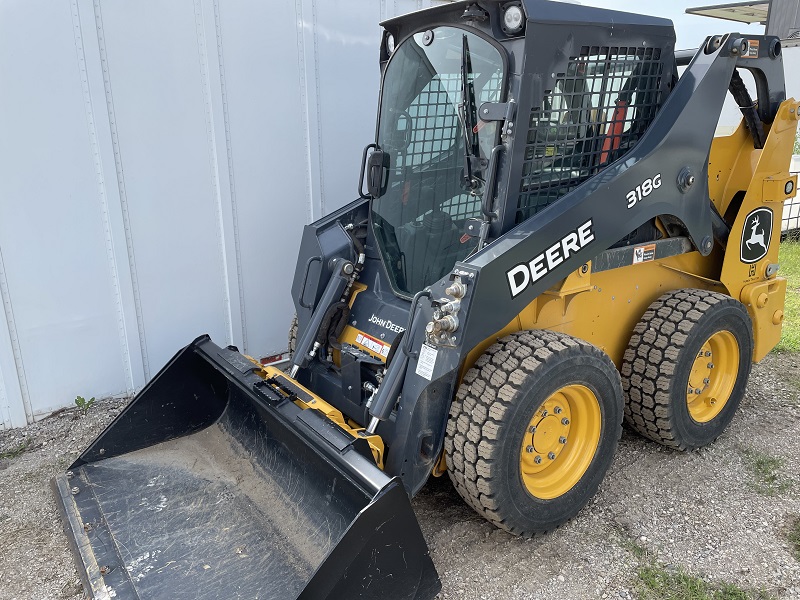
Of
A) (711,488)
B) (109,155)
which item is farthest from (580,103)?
(109,155)

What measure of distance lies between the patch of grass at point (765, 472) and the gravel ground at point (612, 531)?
1 centimetres

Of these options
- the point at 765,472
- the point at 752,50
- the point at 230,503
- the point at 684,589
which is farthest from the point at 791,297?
the point at 230,503

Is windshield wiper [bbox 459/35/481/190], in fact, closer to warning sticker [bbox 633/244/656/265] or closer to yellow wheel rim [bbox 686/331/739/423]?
warning sticker [bbox 633/244/656/265]

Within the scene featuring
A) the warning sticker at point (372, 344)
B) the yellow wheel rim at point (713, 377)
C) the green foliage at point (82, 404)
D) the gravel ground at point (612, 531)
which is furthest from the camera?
the green foliage at point (82, 404)

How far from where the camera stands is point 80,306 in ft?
12.8

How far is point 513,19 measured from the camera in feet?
8.23

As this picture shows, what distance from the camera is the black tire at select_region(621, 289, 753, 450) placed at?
3.20 m

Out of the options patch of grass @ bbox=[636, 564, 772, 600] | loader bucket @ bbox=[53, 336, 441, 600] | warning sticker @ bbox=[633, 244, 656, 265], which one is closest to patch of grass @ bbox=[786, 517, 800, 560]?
patch of grass @ bbox=[636, 564, 772, 600]

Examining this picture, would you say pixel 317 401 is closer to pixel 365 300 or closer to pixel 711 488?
pixel 365 300

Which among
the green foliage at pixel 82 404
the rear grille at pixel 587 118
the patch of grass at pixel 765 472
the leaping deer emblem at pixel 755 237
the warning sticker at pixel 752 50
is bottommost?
the patch of grass at pixel 765 472

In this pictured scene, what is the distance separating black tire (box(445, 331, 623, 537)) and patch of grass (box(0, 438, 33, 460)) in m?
2.65

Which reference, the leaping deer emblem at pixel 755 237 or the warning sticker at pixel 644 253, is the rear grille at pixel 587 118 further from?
the leaping deer emblem at pixel 755 237

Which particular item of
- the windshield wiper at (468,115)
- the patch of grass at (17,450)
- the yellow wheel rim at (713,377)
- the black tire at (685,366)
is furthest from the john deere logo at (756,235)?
the patch of grass at (17,450)

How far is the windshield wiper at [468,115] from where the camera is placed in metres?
2.79
